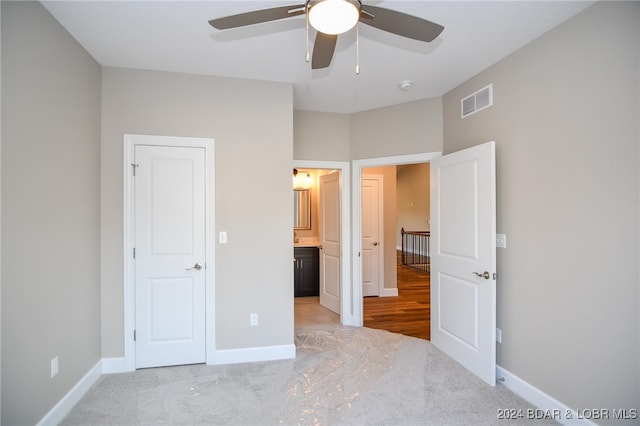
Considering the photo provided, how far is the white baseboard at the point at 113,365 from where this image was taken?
9.37 ft

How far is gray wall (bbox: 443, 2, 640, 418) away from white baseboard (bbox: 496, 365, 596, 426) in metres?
0.05

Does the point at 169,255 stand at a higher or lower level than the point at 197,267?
higher

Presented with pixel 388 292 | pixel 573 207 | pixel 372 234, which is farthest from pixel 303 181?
pixel 573 207

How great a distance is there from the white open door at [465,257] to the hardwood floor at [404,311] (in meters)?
0.60

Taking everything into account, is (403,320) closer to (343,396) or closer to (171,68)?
(343,396)

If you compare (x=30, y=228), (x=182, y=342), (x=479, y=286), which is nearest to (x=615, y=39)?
(x=479, y=286)

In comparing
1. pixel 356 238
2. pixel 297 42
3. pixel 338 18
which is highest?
pixel 297 42

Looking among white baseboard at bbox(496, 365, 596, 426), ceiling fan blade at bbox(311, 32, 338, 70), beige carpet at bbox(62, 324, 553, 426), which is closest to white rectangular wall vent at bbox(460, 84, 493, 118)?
ceiling fan blade at bbox(311, 32, 338, 70)

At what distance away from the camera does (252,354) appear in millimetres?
3131

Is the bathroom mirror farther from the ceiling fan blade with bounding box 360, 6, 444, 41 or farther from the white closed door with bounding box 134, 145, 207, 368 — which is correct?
the ceiling fan blade with bounding box 360, 6, 444, 41

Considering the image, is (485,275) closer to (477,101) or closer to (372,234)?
(477,101)

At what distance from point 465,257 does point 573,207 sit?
102 centimetres

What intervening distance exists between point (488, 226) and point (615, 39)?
1.44m

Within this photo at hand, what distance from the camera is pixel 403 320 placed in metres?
4.39
